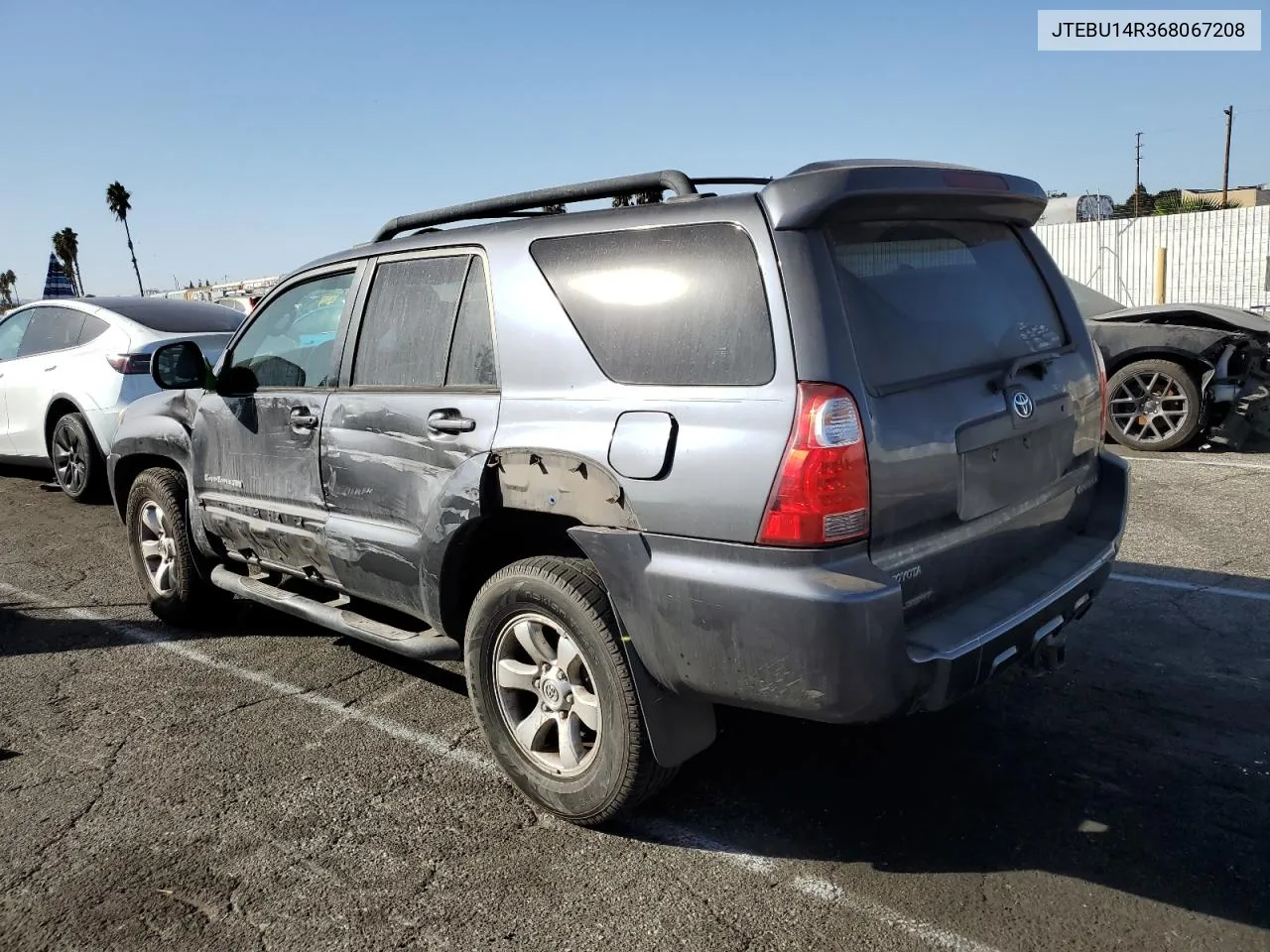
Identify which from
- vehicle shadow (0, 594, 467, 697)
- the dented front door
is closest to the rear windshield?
the dented front door

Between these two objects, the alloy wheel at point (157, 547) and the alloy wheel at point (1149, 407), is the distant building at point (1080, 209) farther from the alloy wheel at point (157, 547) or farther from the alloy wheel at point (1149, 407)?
the alloy wheel at point (157, 547)

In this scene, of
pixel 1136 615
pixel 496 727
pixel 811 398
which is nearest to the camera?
pixel 811 398

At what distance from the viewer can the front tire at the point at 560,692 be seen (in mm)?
2906

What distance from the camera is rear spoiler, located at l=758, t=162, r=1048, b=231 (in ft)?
8.66

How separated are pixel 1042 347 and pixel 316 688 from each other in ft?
10.7

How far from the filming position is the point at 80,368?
8258mm

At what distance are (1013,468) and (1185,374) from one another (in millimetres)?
6529

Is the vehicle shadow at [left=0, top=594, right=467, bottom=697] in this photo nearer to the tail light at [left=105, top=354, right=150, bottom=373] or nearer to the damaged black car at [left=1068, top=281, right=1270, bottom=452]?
the tail light at [left=105, top=354, right=150, bottom=373]

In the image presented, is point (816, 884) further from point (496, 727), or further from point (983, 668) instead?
point (496, 727)

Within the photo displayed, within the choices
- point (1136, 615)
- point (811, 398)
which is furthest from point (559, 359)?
point (1136, 615)

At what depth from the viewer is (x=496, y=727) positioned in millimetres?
3352

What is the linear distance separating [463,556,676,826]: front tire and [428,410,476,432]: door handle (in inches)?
20.1

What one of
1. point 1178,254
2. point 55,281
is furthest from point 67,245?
point 1178,254

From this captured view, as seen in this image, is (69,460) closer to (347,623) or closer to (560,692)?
(347,623)
